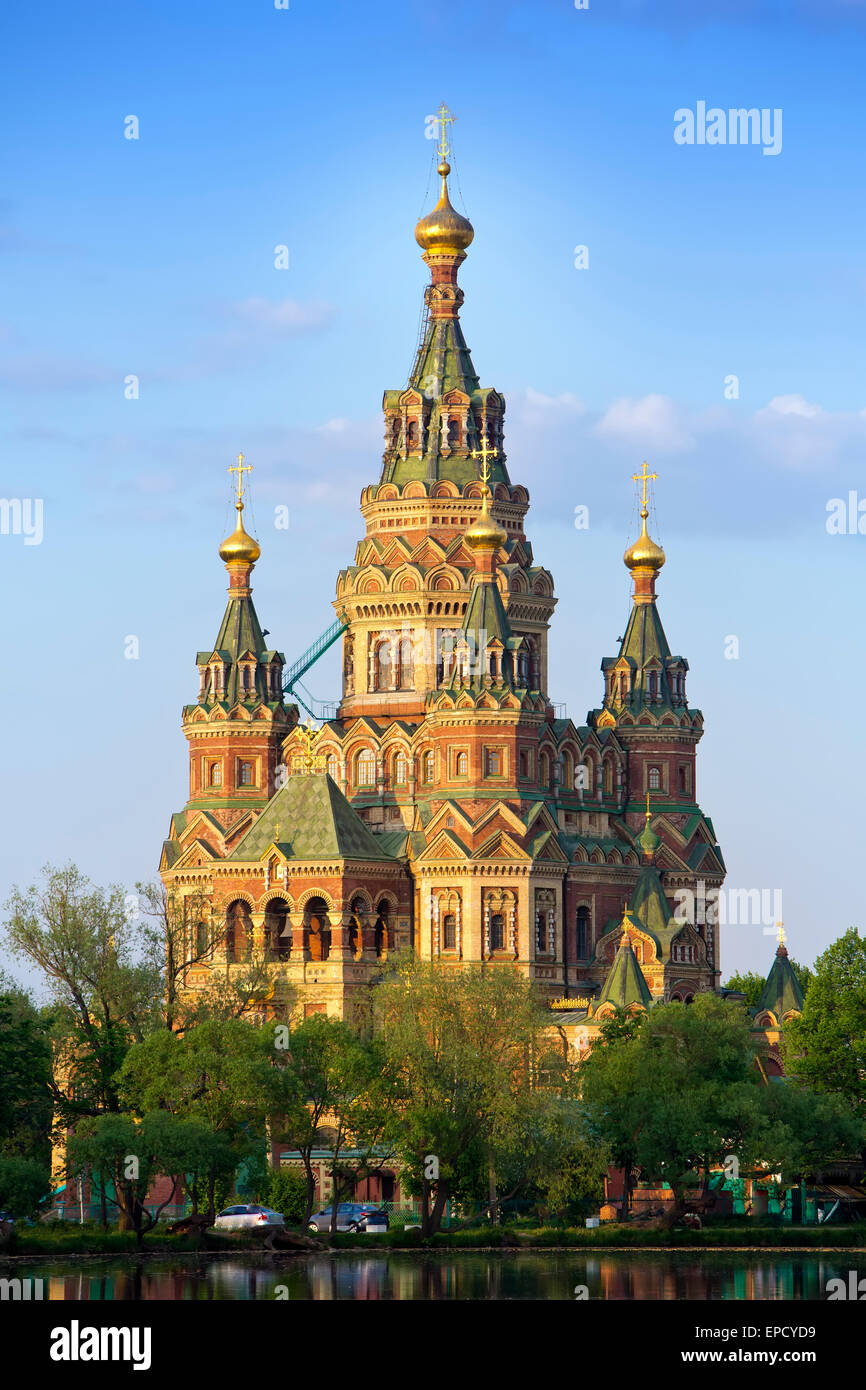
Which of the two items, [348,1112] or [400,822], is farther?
[400,822]

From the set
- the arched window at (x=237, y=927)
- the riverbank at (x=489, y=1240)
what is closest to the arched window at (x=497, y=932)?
the arched window at (x=237, y=927)

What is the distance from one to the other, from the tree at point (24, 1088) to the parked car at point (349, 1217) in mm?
7496

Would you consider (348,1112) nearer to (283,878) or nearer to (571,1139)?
(571,1139)

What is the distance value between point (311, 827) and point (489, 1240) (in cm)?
2524

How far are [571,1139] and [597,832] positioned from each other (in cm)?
2826

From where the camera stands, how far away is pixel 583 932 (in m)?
105

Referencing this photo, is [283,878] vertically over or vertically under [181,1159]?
over

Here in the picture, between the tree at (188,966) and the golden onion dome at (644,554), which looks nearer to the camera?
the tree at (188,966)

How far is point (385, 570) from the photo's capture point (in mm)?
108000

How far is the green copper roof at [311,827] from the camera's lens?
10056 cm

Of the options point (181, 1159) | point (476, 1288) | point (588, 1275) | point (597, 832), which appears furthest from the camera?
point (597, 832)

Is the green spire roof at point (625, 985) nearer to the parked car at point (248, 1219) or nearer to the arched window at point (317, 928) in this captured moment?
the arched window at point (317, 928)
